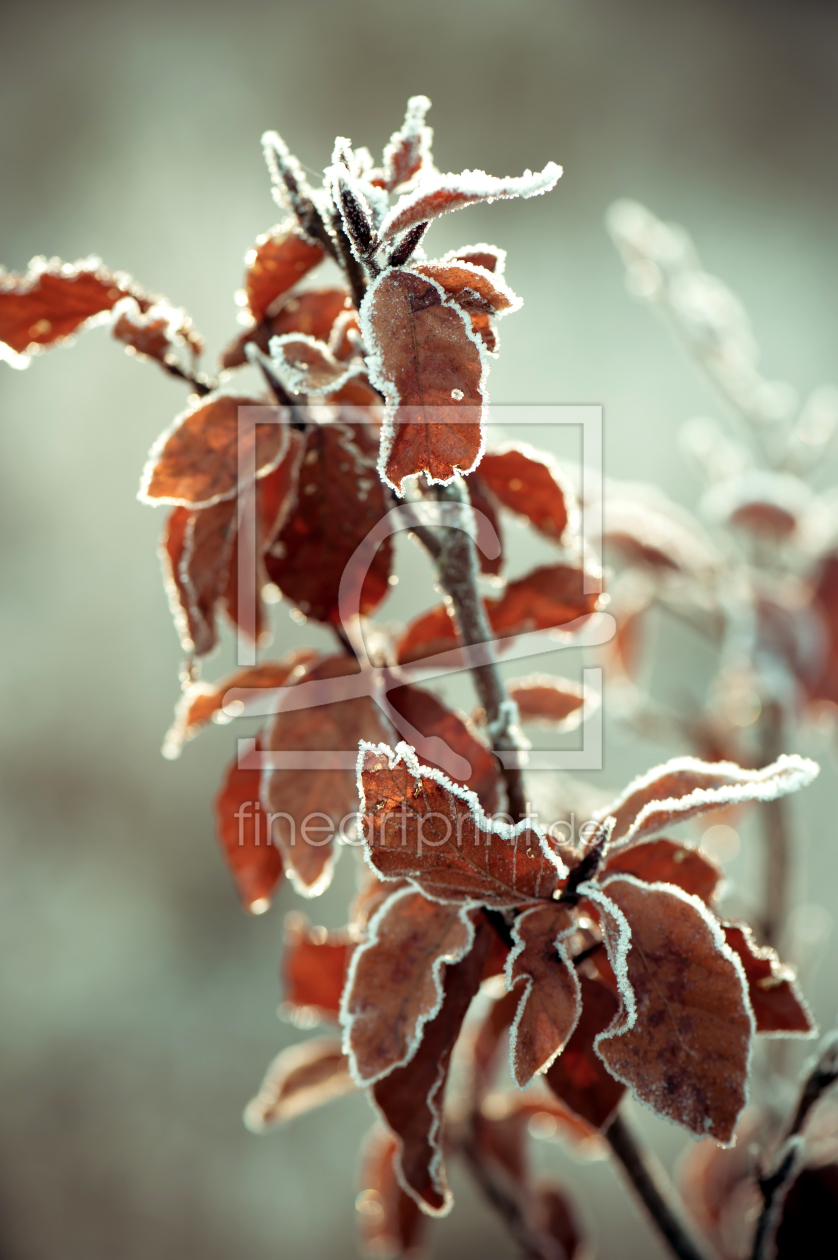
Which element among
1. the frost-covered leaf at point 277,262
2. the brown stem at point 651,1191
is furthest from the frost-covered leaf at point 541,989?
the frost-covered leaf at point 277,262

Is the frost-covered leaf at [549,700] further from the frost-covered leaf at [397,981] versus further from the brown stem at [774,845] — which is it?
the brown stem at [774,845]

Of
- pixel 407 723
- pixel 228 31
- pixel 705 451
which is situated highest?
pixel 228 31

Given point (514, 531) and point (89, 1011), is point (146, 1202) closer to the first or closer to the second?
point (89, 1011)

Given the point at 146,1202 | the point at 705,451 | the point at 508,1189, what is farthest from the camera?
the point at 146,1202

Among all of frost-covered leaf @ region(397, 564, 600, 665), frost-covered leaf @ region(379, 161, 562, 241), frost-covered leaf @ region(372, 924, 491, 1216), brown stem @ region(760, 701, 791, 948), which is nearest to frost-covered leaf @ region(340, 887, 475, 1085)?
frost-covered leaf @ region(372, 924, 491, 1216)

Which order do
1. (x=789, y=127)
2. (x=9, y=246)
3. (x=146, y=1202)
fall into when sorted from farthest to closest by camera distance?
(x=789, y=127) → (x=9, y=246) → (x=146, y=1202)

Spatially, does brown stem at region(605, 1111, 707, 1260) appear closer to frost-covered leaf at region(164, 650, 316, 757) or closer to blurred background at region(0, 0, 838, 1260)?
frost-covered leaf at region(164, 650, 316, 757)

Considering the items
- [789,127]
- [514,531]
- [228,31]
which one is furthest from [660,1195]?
[789,127]
